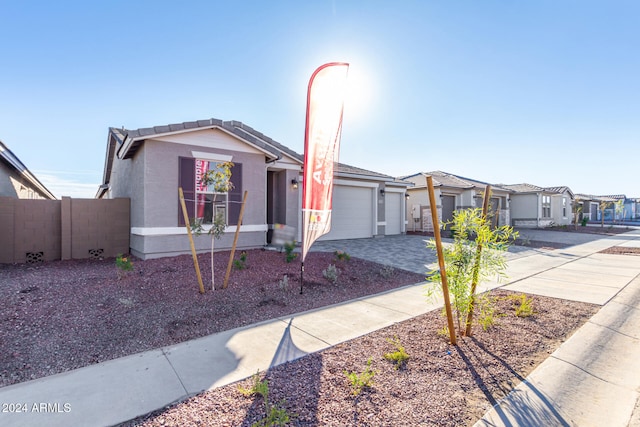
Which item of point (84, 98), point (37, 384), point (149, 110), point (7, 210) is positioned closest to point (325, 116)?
point (37, 384)

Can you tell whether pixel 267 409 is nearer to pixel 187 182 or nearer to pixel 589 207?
pixel 187 182

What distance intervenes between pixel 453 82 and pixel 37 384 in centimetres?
1145

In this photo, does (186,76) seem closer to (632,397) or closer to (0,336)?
(0,336)

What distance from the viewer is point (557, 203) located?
29.4 metres

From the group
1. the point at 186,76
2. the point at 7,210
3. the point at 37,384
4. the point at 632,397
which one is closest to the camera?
the point at 632,397

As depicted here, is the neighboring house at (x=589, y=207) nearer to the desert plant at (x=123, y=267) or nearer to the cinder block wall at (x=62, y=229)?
the desert plant at (x=123, y=267)

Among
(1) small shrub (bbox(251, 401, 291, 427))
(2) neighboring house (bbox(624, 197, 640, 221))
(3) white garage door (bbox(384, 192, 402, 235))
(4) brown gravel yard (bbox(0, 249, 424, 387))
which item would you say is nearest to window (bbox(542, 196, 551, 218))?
(3) white garage door (bbox(384, 192, 402, 235))

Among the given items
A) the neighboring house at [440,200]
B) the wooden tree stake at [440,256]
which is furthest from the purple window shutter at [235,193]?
the neighboring house at [440,200]

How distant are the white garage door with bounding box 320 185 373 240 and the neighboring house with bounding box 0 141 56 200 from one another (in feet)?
38.8

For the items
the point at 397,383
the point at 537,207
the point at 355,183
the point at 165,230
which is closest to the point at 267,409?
the point at 397,383

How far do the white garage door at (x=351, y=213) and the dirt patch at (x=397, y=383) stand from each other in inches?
364

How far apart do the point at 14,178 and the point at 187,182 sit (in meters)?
9.30

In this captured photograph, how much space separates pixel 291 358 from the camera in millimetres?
3354

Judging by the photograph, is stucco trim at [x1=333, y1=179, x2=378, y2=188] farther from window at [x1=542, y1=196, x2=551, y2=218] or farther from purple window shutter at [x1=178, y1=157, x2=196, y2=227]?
window at [x1=542, y1=196, x2=551, y2=218]
